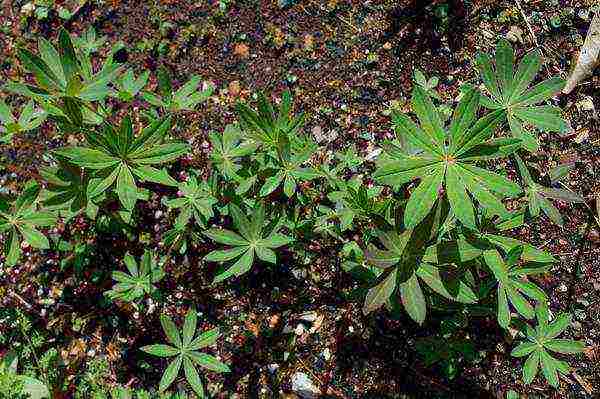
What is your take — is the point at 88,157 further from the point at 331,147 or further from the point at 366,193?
the point at 331,147

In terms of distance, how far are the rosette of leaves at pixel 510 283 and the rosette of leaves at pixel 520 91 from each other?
0.36 meters

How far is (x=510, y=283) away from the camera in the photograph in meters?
2.13

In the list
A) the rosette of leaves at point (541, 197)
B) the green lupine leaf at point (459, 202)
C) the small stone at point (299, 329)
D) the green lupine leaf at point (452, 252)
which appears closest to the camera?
the green lupine leaf at point (459, 202)

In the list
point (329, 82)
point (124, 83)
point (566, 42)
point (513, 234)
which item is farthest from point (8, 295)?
point (566, 42)

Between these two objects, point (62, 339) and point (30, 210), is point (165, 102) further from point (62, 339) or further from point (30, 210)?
point (62, 339)

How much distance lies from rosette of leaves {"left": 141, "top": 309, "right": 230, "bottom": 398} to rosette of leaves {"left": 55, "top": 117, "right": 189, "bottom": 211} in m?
0.63

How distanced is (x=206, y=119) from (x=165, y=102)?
74 cm

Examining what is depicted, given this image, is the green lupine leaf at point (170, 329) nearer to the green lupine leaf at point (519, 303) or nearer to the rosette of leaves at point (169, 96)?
the rosette of leaves at point (169, 96)

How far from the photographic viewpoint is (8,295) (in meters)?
3.04

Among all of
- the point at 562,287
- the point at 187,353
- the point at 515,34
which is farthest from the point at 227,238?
the point at 515,34

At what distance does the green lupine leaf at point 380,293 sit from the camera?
1.96 meters

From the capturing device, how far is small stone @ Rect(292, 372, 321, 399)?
8.89 ft

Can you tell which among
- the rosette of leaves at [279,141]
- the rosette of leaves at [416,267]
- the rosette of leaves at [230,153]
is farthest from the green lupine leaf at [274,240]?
the rosette of leaves at [416,267]

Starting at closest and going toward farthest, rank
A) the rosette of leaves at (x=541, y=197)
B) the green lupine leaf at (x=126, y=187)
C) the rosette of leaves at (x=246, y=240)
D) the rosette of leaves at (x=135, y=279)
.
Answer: the green lupine leaf at (x=126, y=187) → the rosette of leaves at (x=541, y=197) → the rosette of leaves at (x=246, y=240) → the rosette of leaves at (x=135, y=279)
